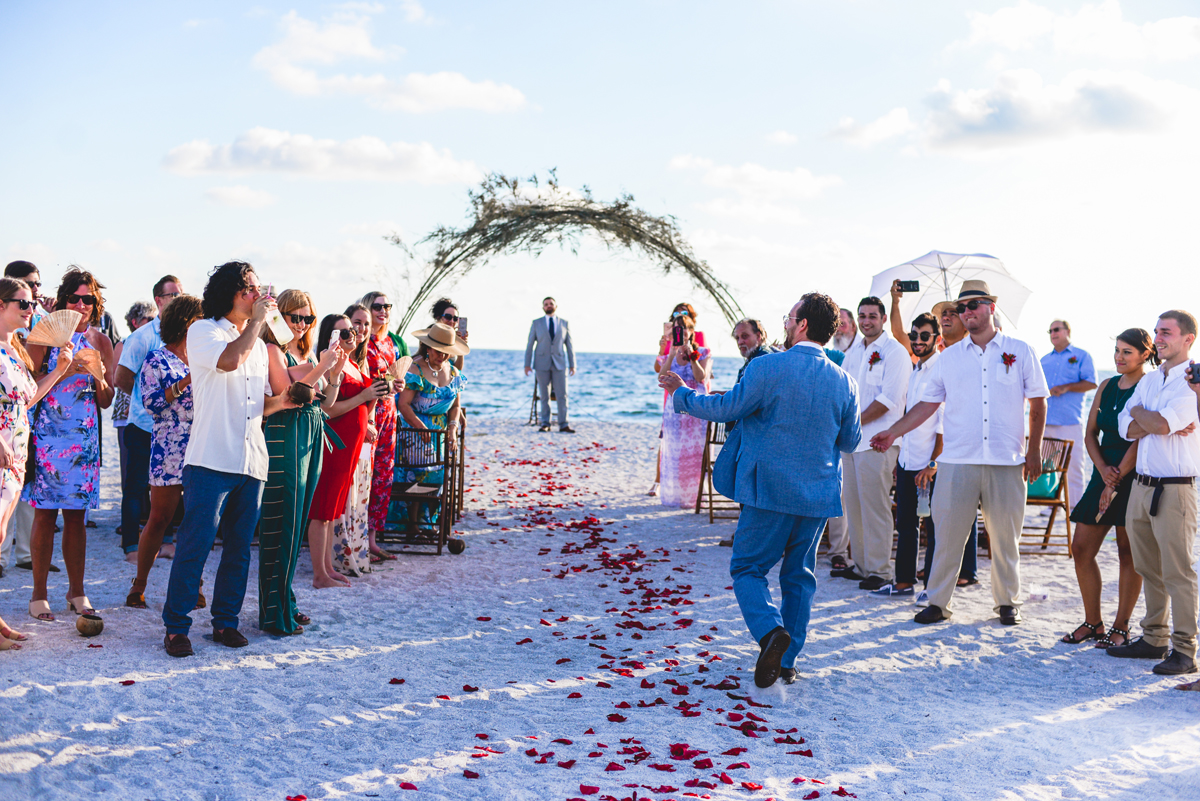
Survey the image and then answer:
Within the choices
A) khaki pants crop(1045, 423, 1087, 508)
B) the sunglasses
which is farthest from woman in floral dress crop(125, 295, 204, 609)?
khaki pants crop(1045, 423, 1087, 508)

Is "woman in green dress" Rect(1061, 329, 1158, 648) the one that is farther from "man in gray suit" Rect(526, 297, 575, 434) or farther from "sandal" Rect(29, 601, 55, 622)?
"man in gray suit" Rect(526, 297, 575, 434)

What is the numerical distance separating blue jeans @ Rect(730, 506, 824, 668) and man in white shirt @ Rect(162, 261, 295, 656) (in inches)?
101

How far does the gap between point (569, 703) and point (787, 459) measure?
5.20ft

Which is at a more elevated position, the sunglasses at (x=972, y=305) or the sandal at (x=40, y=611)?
the sunglasses at (x=972, y=305)

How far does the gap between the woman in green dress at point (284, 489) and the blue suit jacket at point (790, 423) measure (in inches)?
85.2

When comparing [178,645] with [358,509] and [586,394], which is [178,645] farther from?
[586,394]

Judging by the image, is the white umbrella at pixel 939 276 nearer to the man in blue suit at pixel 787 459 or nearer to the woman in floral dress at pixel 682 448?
the woman in floral dress at pixel 682 448

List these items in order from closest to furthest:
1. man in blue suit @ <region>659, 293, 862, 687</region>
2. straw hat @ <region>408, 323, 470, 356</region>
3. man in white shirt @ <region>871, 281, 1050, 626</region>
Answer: man in blue suit @ <region>659, 293, 862, 687</region>, man in white shirt @ <region>871, 281, 1050, 626</region>, straw hat @ <region>408, 323, 470, 356</region>

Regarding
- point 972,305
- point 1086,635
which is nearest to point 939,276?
point 972,305

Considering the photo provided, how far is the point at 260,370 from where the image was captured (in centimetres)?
446

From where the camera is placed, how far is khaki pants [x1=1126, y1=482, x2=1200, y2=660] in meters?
4.65

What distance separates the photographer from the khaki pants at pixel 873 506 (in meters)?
6.30

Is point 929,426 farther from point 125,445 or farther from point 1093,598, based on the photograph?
point 125,445

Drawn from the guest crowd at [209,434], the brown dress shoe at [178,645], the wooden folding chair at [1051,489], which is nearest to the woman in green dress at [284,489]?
the guest crowd at [209,434]
